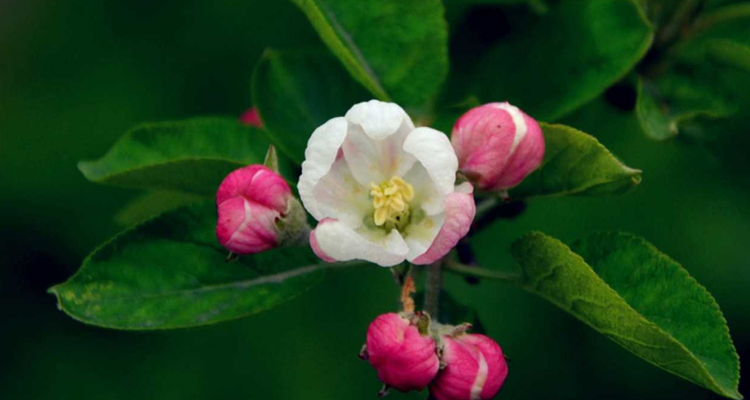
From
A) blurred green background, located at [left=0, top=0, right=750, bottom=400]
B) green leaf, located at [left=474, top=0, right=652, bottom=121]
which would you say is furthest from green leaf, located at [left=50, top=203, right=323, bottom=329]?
blurred green background, located at [left=0, top=0, right=750, bottom=400]

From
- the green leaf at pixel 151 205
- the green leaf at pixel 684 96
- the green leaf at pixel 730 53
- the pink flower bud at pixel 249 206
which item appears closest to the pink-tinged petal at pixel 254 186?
the pink flower bud at pixel 249 206

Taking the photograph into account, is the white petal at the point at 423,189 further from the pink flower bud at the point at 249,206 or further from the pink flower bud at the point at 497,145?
the pink flower bud at the point at 249,206

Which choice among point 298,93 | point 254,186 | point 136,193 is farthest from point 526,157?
point 136,193

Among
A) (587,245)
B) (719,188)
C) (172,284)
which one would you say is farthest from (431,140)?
(719,188)

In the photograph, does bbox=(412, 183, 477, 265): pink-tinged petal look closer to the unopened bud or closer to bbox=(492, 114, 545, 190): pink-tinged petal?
bbox=(492, 114, 545, 190): pink-tinged petal

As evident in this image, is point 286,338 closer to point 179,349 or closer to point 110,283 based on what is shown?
point 179,349

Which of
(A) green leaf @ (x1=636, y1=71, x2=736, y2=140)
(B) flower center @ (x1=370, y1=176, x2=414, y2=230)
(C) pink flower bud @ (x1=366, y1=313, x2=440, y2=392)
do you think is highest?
(B) flower center @ (x1=370, y1=176, x2=414, y2=230)
